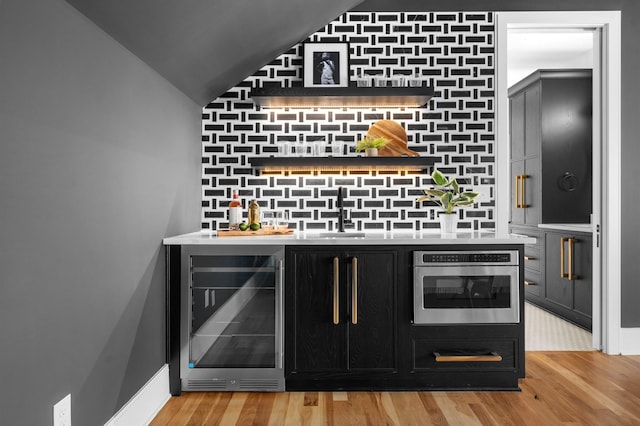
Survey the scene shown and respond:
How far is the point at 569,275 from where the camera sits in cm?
443

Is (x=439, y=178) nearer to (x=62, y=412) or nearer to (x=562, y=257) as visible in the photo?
(x=562, y=257)

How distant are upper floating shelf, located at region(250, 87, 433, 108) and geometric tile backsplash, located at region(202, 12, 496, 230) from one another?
143mm

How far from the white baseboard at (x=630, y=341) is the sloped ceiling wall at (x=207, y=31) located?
3125 mm

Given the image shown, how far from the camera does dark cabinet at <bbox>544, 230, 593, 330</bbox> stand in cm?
424

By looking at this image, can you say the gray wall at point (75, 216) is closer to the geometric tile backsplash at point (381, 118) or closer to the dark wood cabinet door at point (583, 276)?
the geometric tile backsplash at point (381, 118)

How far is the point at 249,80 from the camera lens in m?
3.62

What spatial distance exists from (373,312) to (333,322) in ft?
0.81

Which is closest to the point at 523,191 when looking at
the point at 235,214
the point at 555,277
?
the point at 555,277

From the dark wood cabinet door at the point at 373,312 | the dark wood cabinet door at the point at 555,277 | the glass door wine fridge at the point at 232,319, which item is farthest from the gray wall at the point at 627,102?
the glass door wine fridge at the point at 232,319

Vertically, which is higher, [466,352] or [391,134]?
[391,134]

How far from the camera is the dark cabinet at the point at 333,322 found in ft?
9.46

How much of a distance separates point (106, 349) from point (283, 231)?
1.46 metres

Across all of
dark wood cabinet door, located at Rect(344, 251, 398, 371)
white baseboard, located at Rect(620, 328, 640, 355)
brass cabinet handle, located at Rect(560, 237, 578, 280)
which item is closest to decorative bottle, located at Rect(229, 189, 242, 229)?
dark wood cabinet door, located at Rect(344, 251, 398, 371)

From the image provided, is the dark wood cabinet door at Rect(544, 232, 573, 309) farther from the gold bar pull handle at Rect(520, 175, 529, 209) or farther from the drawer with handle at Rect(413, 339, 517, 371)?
the drawer with handle at Rect(413, 339, 517, 371)
